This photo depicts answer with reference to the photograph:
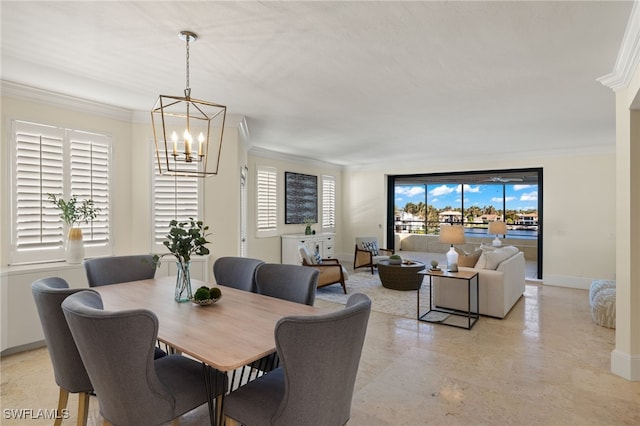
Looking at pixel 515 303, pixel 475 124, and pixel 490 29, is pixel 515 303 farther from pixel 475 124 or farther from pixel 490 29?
pixel 490 29

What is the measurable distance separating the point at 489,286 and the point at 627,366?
1709 millimetres

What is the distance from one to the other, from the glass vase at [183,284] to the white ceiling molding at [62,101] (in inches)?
104

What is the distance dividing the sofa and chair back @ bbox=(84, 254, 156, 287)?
12.1 ft

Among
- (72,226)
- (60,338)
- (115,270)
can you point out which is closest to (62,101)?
(72,226)

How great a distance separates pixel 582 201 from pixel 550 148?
1.11m

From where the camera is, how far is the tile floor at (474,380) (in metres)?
2.43

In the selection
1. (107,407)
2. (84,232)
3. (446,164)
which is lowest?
(107,407)

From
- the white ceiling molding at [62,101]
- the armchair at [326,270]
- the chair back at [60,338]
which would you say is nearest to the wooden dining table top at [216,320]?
the chair back at [60,338]

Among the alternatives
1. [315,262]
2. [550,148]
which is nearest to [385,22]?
[315,262]

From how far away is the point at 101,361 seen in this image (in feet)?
4.87

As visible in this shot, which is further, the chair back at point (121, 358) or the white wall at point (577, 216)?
the white wall at point (577, 216)

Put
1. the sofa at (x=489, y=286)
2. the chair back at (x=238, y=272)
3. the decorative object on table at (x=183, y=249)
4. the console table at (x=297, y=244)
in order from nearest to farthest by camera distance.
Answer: the decorative object on table at (x=183, y=249) < the chair back at (x=238, y=272) < the sofa at (x=489, y=286) < the console table at (x=297, y=244)

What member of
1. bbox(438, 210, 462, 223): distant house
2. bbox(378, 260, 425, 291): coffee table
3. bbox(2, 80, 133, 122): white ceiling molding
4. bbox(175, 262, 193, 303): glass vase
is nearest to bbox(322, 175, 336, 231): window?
bbox(378, 260, 425, 291): coffee table

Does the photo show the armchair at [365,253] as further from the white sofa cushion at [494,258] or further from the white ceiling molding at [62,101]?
the white ceiling molding at [62,101]
